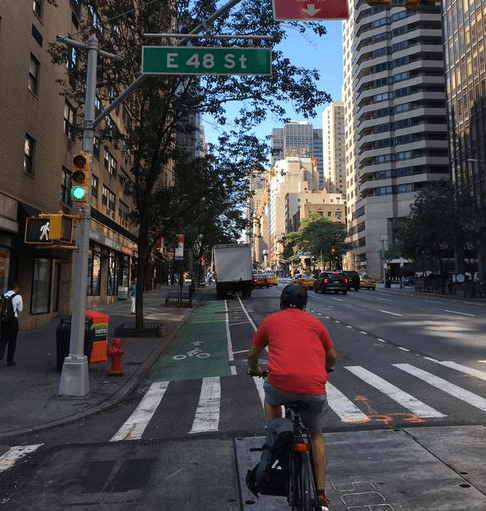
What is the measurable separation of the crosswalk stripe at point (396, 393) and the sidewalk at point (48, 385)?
4732 millimetres

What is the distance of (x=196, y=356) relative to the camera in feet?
43.9

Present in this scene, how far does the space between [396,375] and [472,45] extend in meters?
56.4

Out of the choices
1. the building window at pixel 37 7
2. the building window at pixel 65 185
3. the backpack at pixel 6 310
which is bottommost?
the backpack at pixel 6 310

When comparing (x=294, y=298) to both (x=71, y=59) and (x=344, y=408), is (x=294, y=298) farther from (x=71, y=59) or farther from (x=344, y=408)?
(x=71, y=59)

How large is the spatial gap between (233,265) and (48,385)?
27378 mm

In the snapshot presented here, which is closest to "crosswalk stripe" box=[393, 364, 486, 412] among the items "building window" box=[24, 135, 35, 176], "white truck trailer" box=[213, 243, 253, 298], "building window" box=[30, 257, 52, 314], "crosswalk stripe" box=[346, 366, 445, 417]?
"crosswalk stripe" box=[346, 366, 445, 417]

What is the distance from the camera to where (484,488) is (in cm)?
443

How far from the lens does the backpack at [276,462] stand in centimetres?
336

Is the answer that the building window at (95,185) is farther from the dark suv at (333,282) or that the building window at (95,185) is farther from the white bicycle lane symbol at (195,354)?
the dark suv at (333,282)

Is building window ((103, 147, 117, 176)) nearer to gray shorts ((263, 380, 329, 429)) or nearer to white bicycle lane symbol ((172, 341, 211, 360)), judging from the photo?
white bicycle lane symbol ((172, 341, 211, 360))

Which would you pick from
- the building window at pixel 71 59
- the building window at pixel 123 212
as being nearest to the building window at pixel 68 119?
the building window at pixel 71 59

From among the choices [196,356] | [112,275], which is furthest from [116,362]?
[112,275]

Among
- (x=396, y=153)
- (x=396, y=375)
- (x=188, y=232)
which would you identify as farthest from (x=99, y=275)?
(x=396, y=153)

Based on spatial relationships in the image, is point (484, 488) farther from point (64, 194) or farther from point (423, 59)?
point (423, 59)
